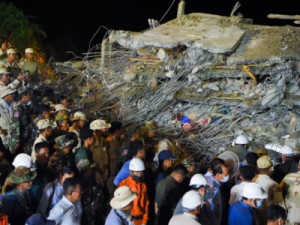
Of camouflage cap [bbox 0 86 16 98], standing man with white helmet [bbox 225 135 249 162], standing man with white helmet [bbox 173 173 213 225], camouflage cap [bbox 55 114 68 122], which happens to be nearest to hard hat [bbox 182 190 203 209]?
standing man with white helmet [bbox 173 173 213 225]

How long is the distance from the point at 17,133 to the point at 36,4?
63.0ft

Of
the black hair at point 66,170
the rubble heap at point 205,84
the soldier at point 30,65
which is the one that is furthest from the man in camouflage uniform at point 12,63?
the black hair at point 66,170

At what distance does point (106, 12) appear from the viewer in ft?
101

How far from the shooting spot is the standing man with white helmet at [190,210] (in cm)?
563

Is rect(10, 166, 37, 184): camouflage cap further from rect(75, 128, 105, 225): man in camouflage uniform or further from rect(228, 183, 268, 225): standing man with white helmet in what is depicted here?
rect(228, 183, 268, 225): standing man with white helmet

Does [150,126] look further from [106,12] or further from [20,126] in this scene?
[106,12]

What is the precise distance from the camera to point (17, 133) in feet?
27.9

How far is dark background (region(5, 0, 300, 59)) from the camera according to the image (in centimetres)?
2655

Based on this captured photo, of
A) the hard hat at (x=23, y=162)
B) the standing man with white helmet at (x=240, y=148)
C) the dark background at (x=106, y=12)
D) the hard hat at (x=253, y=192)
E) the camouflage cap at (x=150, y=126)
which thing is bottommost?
the dark background at (x=106, y=12)

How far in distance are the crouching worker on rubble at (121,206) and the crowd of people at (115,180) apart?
0.4 inches

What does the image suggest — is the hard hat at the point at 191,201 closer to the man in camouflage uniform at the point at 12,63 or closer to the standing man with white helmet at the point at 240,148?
the standing man with white helmet at the point at 240,148

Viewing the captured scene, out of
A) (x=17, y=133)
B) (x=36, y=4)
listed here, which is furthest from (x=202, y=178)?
(x=36, y=4)

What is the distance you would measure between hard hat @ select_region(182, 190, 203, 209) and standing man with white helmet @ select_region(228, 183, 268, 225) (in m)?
0.59

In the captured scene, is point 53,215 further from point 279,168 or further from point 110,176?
point 279,168
